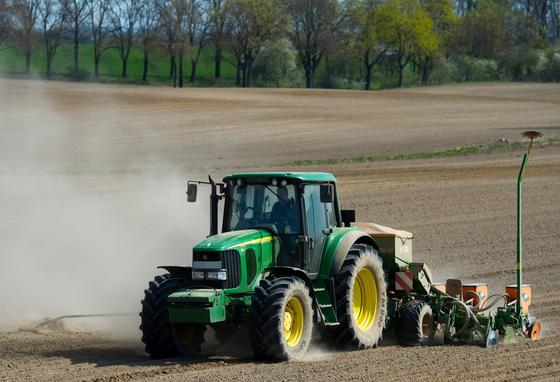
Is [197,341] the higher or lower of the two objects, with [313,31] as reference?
lower

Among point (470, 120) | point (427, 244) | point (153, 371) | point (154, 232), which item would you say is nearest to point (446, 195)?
point (427, 244)

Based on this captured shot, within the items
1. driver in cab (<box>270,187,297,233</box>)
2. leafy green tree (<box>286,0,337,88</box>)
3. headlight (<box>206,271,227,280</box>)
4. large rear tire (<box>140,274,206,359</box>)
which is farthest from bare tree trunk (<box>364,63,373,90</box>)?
headlight (<box>206,271,227,280</box>)

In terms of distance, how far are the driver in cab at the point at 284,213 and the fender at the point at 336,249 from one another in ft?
1.96

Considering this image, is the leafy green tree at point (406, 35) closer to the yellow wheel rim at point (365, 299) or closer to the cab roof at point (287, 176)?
the yellow wheel rim at point (365, 299)

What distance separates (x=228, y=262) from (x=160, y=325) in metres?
1.11

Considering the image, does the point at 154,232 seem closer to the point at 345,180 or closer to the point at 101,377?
the point at 101,377

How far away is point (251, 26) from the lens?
99.6 metres

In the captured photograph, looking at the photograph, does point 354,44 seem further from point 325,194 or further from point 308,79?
point 325,194

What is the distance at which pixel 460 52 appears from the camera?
107875mm

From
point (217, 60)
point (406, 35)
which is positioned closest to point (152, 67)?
point (217, 60)

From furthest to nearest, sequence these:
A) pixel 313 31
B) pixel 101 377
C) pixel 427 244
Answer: pixel 313 31, pixel 427 244, pixel 101 377

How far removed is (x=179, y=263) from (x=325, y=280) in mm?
4689

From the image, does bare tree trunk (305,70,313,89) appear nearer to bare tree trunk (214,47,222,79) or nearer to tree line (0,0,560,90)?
tree line (0,0,560,90)

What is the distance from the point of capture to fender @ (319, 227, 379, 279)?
1264 cm
